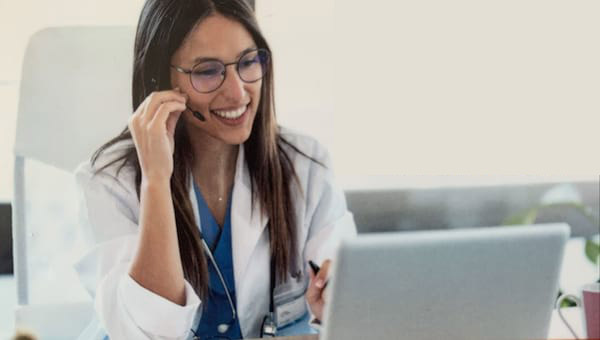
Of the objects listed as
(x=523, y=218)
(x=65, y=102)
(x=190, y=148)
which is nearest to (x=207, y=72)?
(x=190, y=148)

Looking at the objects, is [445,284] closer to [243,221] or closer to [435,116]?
[243,221]

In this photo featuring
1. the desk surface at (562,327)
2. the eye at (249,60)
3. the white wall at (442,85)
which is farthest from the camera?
the white wall at (442,85)

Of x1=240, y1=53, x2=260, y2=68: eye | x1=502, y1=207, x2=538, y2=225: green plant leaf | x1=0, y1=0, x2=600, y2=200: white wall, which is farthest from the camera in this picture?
x1=502, y1=207, x2=538, y2=225: green plant leaf

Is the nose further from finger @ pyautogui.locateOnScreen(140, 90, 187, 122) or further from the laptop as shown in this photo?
the laptop

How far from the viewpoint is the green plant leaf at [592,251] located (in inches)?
75.0

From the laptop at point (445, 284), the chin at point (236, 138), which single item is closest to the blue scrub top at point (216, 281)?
the chin at point (236, 138)

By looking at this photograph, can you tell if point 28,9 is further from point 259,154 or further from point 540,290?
point 540,290

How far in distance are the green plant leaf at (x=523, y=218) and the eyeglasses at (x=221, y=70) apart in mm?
628

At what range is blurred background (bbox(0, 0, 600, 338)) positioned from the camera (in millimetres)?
1645

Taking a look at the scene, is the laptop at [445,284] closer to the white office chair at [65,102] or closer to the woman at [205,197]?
the woman at [205,197]

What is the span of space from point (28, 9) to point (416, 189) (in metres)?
0.85

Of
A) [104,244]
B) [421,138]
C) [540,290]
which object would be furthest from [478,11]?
[104,244]

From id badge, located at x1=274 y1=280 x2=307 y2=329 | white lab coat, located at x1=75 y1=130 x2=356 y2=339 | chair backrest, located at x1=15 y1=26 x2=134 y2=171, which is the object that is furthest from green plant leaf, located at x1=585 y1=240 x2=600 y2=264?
chair backrest, located at x1=15 y1=26 x2=134 y2=171

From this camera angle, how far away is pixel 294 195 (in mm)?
1739
